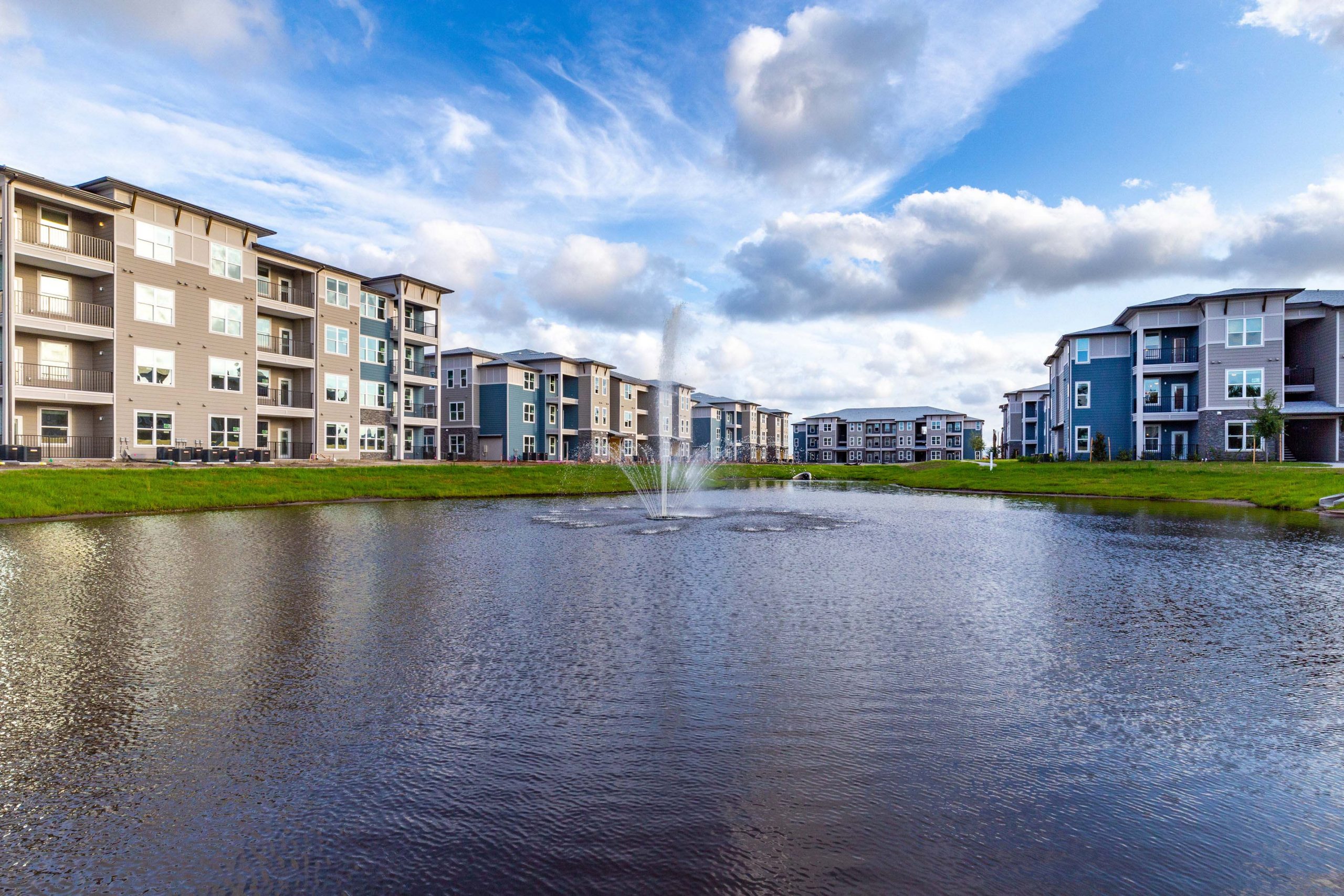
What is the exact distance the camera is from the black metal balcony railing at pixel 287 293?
138ft

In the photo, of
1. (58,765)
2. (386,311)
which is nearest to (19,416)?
(386,311)

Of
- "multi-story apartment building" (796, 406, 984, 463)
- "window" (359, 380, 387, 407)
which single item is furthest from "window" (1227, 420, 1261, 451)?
"multi-story apartment building" (796, 406, 984, 463)

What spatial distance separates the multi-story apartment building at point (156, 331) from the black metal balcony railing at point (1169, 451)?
54.5 metres

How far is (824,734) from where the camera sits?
17.0ft

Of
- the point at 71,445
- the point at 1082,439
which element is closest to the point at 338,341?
the point at 71,445

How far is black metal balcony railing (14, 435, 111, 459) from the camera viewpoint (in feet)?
102

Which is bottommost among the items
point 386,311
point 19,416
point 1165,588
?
point 1165,588

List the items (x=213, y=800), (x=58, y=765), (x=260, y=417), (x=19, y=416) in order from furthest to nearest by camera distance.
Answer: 1. (x=260, y=417)
2. (x=19, y=416)
3. (x=58, y=765)
4. (x=213, y=800)

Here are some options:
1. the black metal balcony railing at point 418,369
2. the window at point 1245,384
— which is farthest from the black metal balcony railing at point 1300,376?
the black metal balcony railing at point 418,369

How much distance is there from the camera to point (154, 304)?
34.9 meters

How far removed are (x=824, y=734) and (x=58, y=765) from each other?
519cm

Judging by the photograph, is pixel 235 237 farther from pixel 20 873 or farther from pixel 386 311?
pixel 20 873

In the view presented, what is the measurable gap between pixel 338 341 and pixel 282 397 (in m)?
5.30

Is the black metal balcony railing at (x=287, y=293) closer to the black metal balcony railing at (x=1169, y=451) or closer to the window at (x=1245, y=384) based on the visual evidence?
the black metal balcony railing at (x=1169, y=451)
